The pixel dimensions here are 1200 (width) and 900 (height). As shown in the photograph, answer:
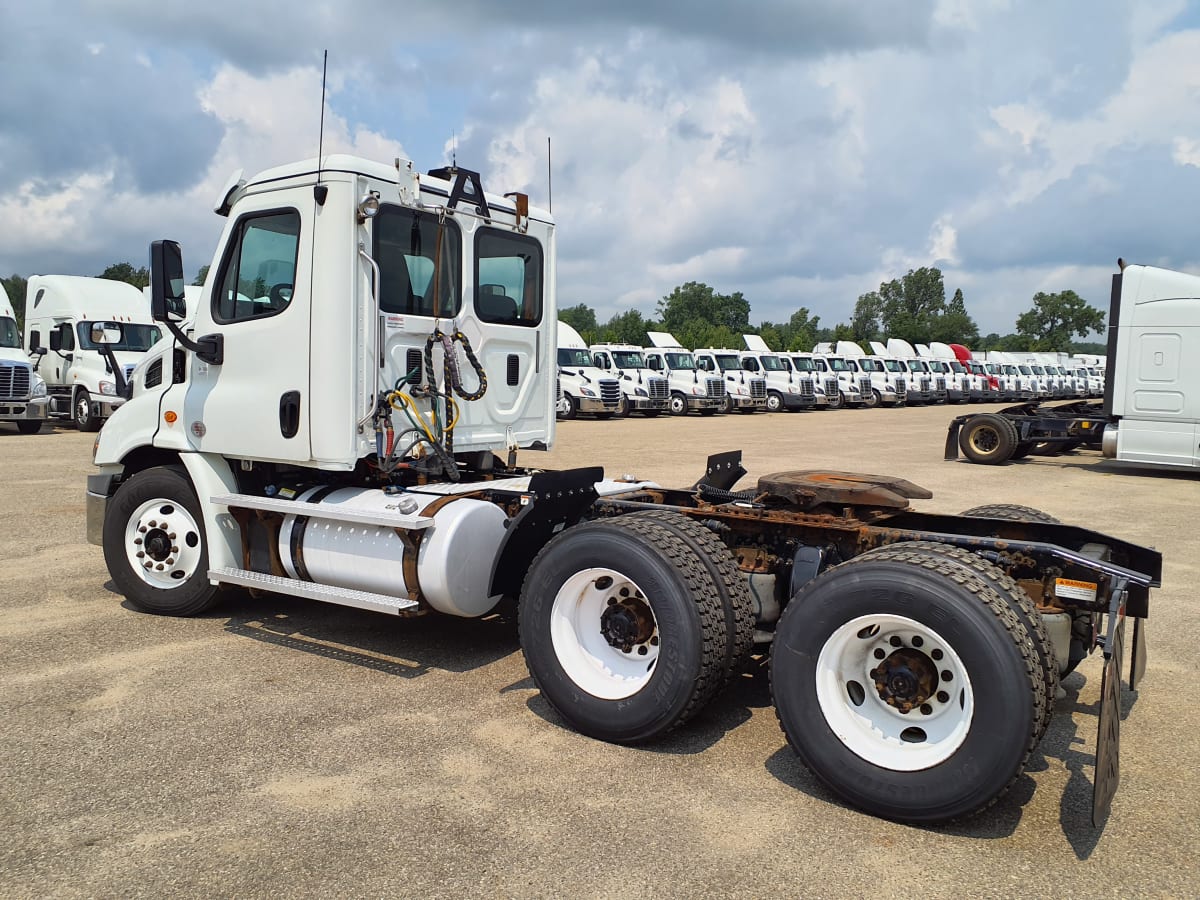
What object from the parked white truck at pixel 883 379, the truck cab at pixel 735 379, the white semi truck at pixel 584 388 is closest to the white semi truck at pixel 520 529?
the white semi truck at pixel 584 388

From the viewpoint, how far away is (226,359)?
5.96 meters

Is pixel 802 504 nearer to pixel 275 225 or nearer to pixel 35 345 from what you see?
pixel 275 225

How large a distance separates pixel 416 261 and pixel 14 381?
18.7 meters

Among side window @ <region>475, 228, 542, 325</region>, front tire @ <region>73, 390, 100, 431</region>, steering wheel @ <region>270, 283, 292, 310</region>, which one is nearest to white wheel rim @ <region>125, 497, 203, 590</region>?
steering wheel @ <region>270, 283, 292, 310</region>

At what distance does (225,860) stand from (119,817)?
0.58 metres

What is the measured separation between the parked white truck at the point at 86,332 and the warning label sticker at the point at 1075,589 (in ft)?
70.5

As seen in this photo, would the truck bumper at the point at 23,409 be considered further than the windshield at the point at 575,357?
No

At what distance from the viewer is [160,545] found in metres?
6.28

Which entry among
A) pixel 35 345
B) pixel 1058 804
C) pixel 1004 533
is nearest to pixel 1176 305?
pixel 1004 533

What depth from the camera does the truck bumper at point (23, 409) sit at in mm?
20594

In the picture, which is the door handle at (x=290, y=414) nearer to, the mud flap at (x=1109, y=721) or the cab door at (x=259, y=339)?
the cab door at (x=259, y=339)

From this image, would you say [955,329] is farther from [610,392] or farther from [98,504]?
Result: [98,504]

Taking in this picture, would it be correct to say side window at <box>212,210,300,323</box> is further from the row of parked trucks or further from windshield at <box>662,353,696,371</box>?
windshield at <box>662,353,696,371</box>

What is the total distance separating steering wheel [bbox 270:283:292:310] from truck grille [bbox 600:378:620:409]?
80.1 feet
